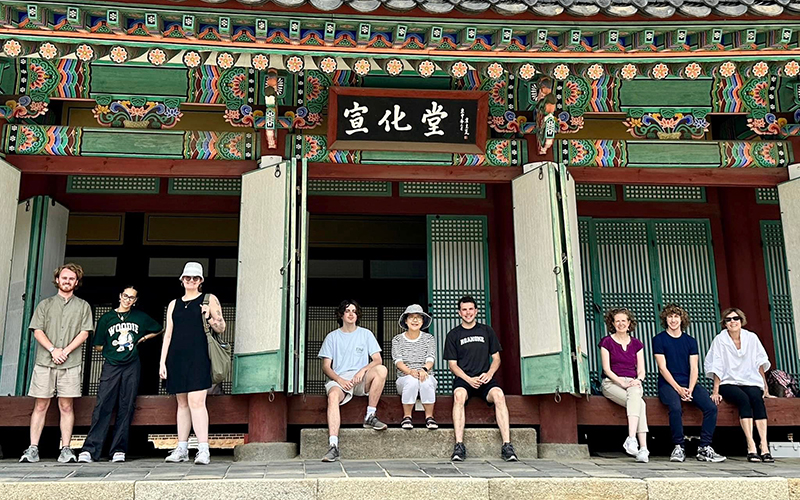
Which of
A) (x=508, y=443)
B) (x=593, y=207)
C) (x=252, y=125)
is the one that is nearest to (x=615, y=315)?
(x=508, y=443)

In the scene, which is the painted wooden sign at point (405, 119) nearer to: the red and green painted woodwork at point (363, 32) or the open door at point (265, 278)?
the open door at point (265, 278)

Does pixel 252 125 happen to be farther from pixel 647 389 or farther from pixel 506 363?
pixel 647 389

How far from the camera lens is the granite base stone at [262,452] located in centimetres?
652

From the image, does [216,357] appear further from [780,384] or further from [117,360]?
[780,384]

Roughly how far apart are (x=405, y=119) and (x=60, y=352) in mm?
3536

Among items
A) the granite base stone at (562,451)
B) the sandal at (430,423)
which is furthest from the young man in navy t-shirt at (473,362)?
the granite base stone at (562,451)

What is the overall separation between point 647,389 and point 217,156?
199 inches

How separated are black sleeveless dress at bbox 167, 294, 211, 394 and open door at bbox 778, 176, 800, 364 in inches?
210

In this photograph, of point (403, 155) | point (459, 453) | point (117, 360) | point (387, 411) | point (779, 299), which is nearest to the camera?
point (459, 453)

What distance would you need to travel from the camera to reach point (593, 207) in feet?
29.2

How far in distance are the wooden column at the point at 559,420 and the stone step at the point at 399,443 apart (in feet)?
1.93

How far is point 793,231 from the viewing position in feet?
24.8

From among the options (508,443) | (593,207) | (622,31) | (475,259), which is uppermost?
(622,31)

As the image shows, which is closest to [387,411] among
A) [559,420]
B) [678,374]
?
[559,420]
